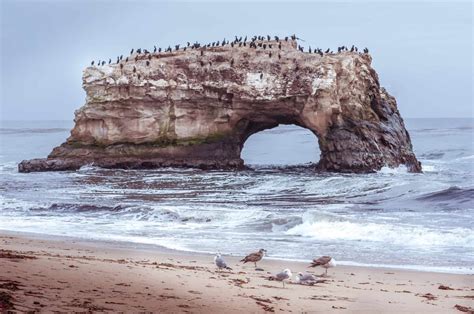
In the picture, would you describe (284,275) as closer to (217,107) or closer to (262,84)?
(262,84)

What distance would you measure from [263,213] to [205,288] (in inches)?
493

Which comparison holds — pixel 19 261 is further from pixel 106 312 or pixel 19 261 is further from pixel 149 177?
pixel 149 177

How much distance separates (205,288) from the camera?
10188mm

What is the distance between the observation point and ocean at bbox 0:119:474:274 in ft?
54.7

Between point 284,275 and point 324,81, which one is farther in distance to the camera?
point 324,81

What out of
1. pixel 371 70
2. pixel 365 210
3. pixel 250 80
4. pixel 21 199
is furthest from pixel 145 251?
pixel 371 70

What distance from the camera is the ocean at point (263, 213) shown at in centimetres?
1669

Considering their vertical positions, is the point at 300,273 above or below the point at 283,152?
below

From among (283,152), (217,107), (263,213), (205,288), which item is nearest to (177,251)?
(205,288)

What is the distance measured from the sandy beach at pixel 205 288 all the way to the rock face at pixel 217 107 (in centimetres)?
3012

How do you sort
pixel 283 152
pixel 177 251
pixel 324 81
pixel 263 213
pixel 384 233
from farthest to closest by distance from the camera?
pixel 283 152
pixel 324 81
pixel 263 213
pixel 384 233
pixel 177 251

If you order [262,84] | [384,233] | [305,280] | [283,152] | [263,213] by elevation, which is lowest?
[305,280]

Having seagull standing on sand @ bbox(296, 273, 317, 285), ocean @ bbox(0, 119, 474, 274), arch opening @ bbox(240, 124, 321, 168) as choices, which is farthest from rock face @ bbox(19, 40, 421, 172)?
seagull standing on sand @ bbox(296, 273, 317, 285)

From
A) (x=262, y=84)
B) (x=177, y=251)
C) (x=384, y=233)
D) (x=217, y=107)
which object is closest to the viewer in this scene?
(x=177, y=251)
